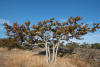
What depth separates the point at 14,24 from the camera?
328 inches

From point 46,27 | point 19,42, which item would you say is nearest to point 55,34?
point 46,27

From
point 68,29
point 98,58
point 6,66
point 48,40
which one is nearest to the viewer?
point 6,66

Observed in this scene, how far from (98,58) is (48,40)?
5.51 metres

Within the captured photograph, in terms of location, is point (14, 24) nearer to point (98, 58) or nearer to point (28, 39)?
point (28, 39)

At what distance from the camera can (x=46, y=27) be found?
8406 mm

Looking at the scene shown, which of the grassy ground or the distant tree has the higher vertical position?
the distant tree

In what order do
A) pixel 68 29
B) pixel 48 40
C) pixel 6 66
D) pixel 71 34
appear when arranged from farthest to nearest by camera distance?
pixel 48 40, pixel 71 34, pixel 68 29, pixel 6 66

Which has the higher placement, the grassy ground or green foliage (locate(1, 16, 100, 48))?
green foliage (locate(1, 16, 100, 48))

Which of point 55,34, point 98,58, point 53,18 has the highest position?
point 53,18

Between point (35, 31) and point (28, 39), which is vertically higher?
point (35, 31)

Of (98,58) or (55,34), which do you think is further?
(98,58)

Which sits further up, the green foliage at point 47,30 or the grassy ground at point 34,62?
the green foliage at point 47,30

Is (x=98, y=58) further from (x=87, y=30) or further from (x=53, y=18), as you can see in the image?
(x=53, y=18)

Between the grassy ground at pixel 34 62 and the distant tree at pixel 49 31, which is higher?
the distant tree at pixel 49 31
